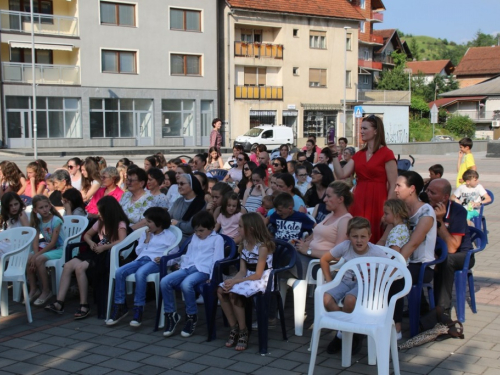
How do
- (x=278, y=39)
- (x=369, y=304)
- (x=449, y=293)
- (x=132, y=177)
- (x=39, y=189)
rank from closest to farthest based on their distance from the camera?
→ (x=369, y=304) < (x=449, y=293) < (x=132, y=177) < (x=39, y=189) < (x=278, y=39)

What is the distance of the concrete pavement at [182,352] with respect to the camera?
524cm

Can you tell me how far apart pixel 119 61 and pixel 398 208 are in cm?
A: 3841

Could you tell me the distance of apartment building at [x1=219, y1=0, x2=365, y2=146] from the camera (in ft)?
154

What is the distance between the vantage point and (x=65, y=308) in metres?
7.16

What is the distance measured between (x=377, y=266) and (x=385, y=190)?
145 cm

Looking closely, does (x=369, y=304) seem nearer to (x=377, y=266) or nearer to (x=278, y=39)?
(x=377, y=266)

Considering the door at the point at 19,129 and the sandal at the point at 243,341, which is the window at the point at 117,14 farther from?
the sandal at the point at 243,341

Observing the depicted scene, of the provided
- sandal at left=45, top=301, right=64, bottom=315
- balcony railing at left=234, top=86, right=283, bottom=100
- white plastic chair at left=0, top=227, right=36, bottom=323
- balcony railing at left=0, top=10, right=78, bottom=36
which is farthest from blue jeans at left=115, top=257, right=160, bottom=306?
balcony railing at left=234, top=86, right=283, bottom=100

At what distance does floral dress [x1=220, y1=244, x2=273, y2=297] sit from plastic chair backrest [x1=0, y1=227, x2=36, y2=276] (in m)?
2.32

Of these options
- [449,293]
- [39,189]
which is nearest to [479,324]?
[449,293]

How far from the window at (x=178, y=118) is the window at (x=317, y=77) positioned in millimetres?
11274

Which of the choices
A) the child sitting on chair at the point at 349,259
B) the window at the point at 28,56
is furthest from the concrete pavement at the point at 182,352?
the window at the point at 28,56

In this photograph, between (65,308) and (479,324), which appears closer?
(479,324)

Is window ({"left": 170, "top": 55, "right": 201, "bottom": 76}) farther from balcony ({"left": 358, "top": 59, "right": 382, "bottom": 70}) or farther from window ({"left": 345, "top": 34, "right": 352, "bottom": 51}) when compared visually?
balcony ({"left": 358, "top": 59, "right": 382, "bottom": 70})
